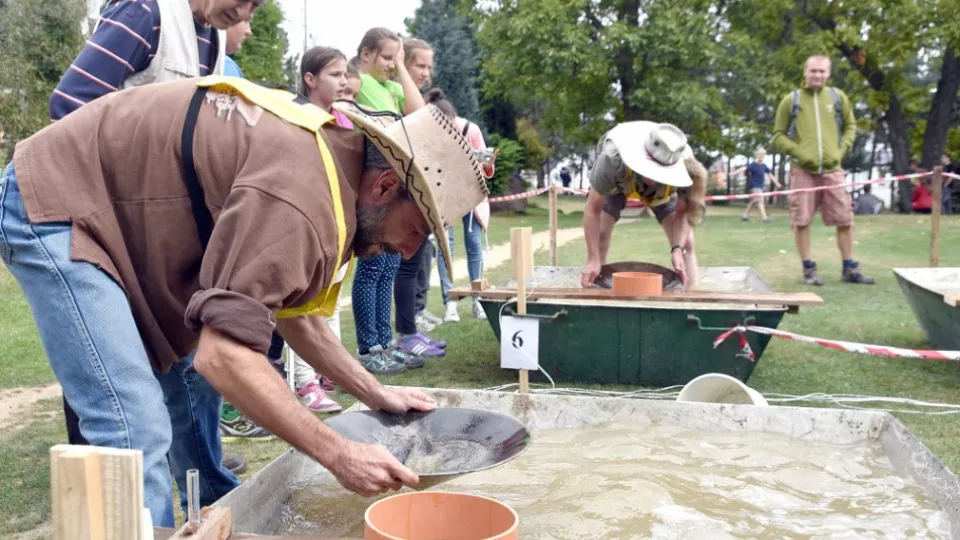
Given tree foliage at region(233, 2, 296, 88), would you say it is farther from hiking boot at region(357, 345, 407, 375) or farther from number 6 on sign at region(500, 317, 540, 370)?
number 6 on sign at region(500, 317, 540, 370)

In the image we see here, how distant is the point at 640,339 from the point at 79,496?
4109mm

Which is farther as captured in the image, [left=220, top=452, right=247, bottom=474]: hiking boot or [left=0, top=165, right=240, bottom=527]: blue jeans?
[left=220, top=452, right=247, bottom=474]: hiking boot

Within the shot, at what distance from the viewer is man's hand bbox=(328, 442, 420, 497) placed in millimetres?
1897

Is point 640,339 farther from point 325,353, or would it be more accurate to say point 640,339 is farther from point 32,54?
point 32,54

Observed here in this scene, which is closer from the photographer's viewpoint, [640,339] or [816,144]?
[640,339]

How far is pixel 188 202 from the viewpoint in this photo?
1.91 meters

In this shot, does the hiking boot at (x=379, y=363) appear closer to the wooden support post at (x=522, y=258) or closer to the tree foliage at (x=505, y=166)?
the wooden support post at (x=522, y=258)

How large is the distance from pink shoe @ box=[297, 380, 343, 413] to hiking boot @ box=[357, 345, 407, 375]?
72cm

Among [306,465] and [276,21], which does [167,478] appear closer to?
[306,465]

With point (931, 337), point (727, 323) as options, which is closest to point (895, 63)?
point (931, 337)

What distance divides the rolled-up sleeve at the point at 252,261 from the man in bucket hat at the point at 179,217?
15 mm

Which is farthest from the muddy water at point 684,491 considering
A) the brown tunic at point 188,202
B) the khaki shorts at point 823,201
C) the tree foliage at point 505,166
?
the tree foliage at point 505,166

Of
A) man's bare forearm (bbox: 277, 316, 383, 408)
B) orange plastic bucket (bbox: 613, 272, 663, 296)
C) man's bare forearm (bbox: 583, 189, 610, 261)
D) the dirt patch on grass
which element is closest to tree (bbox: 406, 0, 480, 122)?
man's bare forearm (bbox: 583, 189, 610, 261)

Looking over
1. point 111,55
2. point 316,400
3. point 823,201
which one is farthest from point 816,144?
point 111,55
